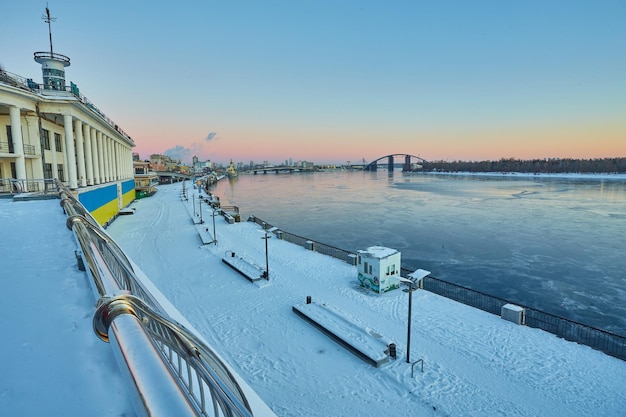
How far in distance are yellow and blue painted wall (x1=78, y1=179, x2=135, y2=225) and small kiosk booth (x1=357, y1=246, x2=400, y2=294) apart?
1978 centimetres

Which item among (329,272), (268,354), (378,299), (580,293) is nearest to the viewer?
(268,354)

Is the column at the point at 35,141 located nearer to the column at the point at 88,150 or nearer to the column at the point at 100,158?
the column at the point at 88,150

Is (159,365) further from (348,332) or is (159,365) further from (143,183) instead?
(143,183)

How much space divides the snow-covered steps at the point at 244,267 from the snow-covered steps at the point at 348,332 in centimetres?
463

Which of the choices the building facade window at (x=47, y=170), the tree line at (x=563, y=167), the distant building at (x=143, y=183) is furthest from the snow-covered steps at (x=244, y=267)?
the tree line at (x=563, y=167)

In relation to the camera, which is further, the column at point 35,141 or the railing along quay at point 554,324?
the column at point 35,141

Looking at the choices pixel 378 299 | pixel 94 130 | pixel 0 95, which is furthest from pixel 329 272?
pixel 94 130

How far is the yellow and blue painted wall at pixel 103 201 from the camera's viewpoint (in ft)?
82.4

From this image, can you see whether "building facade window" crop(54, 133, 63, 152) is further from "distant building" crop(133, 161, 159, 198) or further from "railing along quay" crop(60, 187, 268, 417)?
"distant building" crop(133, 161, 159, 198)

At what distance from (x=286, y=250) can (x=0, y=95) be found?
18.6m

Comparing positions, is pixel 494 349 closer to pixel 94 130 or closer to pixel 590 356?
pixel 590 356

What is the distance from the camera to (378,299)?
16.5 meters

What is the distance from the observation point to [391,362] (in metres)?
11.2

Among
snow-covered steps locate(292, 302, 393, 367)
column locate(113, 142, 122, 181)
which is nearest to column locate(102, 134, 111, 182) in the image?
column locate(113, 142, 122, 181)
